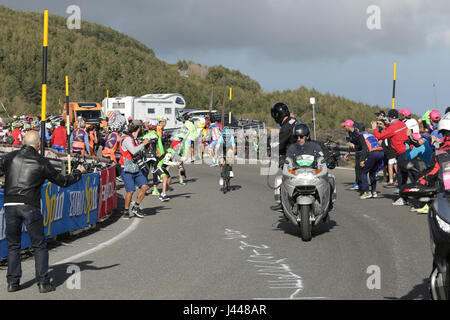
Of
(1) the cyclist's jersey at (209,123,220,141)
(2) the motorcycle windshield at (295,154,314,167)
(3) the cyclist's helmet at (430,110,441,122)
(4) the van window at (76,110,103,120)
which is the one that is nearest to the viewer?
(2) the motorcycle windshield at (295,154,314,167)

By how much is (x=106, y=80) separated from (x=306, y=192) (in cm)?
7328

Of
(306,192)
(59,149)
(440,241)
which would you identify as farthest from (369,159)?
(440,241)

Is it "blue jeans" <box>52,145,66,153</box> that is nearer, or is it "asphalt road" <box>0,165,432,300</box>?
"asphalt road" <box>0,165,432,300</box>

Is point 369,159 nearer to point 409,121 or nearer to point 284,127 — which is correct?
point 409,121

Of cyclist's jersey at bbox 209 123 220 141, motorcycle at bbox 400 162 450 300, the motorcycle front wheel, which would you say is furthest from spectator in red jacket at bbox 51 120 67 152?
motorcycle at bbox 400 162 450 300

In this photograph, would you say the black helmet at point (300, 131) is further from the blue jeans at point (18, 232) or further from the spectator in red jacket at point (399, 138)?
the blue jeans at point (18, 232)

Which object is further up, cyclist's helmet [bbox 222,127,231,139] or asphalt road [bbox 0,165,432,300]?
cyclist's helmet [bbox 222,127,231,139]

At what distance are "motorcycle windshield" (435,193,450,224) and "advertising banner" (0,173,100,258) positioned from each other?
5.98 meters

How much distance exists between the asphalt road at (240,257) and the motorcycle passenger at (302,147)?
143 centimetres

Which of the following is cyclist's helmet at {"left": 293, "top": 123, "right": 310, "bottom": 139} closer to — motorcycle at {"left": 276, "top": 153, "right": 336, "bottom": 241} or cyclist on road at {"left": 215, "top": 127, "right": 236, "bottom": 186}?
motorcycle at {"left": 276, "top": 153, "right": 336, "bottom": 241}

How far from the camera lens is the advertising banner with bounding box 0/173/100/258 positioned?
1021 centimetres

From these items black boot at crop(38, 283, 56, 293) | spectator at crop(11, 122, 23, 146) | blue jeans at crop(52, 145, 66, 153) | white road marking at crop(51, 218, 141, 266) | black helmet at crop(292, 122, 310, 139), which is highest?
black helmet at crop(292, 122, 310, 139)
